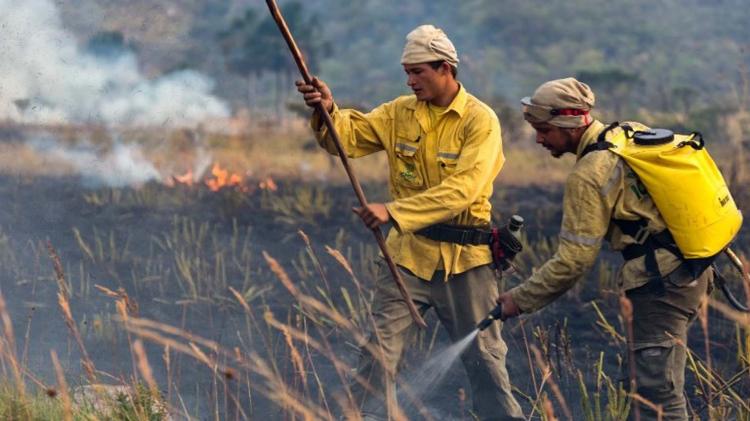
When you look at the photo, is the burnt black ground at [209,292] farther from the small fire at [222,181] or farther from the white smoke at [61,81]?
the white smoke at [61,81]

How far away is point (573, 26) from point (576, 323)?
23.5 m

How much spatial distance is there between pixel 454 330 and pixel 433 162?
2.59 ft

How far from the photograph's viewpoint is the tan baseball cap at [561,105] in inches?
162

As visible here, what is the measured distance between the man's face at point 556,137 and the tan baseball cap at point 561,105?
0.03 metres

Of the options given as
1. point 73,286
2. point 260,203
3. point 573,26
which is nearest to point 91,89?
point 260,203

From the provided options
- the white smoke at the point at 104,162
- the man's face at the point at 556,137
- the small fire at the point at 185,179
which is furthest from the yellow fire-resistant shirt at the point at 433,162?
the white smoke at the point at 104,162

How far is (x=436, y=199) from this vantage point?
179 inches

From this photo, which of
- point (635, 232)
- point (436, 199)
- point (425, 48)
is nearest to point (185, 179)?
point (425, 48)

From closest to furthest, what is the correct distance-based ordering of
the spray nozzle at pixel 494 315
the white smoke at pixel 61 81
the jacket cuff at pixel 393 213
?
the spray nozzle at pixel 494 315
the jacket cuff at pixel 393 213
the white smoke at pixel 61 81

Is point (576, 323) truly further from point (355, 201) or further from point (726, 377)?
point (355, 201)

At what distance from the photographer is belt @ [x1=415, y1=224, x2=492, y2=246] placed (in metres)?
4.80

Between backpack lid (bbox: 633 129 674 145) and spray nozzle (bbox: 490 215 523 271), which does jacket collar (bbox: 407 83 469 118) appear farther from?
backpack lid (bbox: 633 129 674 145)

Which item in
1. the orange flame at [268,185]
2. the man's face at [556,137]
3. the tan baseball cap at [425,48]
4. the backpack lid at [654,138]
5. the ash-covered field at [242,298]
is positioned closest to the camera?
the backpack lid at [654,138]

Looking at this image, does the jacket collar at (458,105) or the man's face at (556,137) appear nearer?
the man's face at (556,137)
